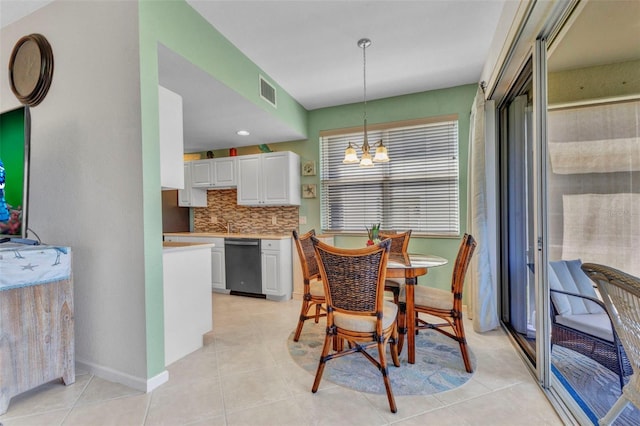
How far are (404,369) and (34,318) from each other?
2.39m

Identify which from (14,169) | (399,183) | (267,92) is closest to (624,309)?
(399,183)

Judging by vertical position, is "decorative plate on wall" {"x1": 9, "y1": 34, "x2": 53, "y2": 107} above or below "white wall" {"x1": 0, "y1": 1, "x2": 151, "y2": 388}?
above

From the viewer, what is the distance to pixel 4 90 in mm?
2393

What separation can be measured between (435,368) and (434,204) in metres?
2.03

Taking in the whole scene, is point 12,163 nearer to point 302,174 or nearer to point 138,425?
point 138,425

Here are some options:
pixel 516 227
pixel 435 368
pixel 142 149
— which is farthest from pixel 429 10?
pixel 435 368

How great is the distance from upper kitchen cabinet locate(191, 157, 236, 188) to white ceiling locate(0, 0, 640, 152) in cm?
84

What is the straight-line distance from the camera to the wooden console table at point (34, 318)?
1639mm

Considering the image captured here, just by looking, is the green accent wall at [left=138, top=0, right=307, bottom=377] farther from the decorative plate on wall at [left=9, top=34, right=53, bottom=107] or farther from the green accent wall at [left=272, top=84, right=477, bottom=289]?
the green accent wall at [left=272, top=84, right=477, bottom=289]

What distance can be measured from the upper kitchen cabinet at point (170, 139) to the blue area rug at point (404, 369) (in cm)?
164

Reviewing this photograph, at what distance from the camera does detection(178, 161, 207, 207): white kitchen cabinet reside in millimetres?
4582

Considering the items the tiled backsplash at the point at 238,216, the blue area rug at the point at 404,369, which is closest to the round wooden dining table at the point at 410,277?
the blue area rug at the point at 404,369

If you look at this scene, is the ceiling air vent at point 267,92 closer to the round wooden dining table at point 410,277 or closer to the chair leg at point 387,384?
the round wooden dining table at point 410,277

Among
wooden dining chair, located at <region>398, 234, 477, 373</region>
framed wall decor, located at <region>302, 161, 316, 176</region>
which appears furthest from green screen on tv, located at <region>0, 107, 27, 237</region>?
framed wall decor, located at <region>302, 161, 316, 176</region>
